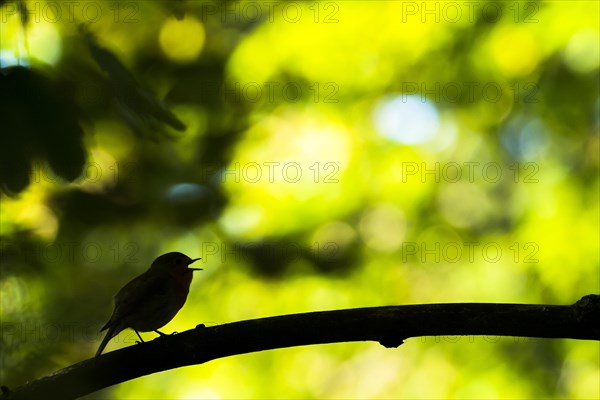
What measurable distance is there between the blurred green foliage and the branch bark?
3.93 meters

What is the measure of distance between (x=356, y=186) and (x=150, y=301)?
14.8ft

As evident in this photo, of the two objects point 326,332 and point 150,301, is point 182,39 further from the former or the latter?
point 326,332

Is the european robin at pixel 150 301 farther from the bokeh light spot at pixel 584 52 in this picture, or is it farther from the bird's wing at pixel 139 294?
the bokeh light spot at pixel 584 52

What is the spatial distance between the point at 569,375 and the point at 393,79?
381cm

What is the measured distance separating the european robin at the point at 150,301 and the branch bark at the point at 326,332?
163 cm

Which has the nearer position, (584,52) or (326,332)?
(326,332)

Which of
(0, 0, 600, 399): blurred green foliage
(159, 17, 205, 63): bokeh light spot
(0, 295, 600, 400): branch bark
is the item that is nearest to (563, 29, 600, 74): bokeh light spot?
(0, 0, 600, 399): blurred green foliage

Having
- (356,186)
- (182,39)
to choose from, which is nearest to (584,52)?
(356,186)

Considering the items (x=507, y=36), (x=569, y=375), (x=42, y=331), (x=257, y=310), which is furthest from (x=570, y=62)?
(x=42, y=331)

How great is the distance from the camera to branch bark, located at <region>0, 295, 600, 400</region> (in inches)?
92.9

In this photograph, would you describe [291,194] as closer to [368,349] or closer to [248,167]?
[248,167]

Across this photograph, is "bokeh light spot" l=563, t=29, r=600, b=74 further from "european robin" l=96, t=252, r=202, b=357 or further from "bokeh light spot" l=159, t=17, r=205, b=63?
"european robin" l=96, t=252, r=202, b=357

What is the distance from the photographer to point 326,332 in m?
2.49

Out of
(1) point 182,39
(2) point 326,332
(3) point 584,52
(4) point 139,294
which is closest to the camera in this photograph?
(2) point 326,332
